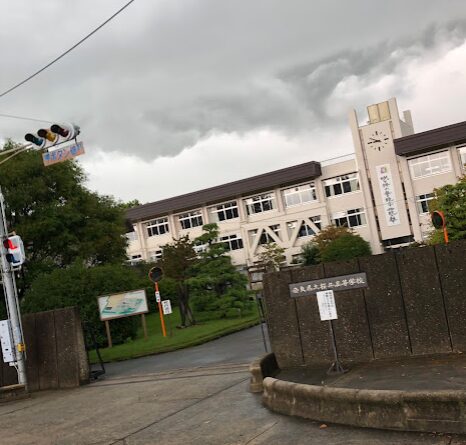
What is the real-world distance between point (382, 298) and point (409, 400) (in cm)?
300

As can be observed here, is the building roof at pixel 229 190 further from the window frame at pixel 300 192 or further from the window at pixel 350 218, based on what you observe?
the window at pixel 350 218

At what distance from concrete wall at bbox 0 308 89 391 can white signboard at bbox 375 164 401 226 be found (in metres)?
40.1

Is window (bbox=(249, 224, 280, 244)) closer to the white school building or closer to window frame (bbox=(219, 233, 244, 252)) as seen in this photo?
the white school building

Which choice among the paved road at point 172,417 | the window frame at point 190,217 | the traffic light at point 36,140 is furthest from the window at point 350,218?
the traffic light at point 36,140

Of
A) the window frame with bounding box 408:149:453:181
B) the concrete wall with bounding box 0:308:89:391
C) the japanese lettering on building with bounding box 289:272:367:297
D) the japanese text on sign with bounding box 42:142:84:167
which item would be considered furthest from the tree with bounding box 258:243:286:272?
the japanese lettering on building with bounding box 289:272:367:297

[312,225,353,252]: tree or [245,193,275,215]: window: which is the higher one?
[245,193,275,215]: window

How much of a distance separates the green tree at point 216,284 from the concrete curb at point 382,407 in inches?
718

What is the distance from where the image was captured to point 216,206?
58.6 metres

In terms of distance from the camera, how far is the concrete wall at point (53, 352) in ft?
42.3

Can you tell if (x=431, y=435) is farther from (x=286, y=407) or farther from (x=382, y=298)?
(x=382, y=298)

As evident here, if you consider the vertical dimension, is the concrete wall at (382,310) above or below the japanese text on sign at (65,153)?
below

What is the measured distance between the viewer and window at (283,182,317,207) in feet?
174

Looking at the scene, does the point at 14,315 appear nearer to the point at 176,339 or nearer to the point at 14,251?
the point at 14,251

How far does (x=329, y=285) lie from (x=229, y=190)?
47490 millimetres
